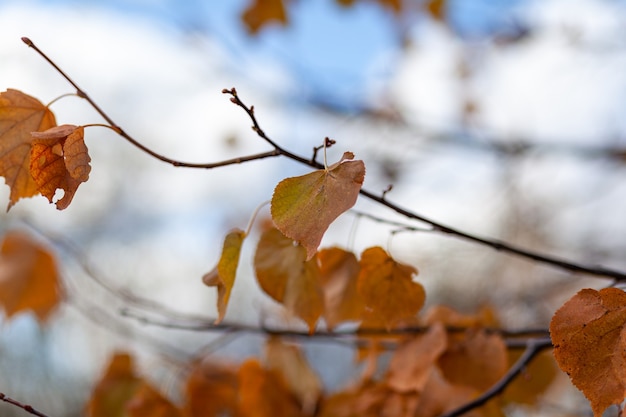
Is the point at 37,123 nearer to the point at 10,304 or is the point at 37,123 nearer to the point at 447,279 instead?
the point at 10,304

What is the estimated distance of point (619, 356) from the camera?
1.61ft

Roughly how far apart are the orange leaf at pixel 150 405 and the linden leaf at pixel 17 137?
459 mm

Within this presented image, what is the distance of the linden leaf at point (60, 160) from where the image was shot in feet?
1.86

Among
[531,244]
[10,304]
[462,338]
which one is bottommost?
[10,304]

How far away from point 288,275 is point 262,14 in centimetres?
145

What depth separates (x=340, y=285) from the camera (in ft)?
2.68

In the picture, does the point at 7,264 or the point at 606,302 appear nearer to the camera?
the point at 606,302

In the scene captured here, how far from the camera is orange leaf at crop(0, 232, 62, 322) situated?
1105 millimetres

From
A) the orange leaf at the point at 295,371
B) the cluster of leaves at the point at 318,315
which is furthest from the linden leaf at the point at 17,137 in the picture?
the orange leaf at the point at 295,371

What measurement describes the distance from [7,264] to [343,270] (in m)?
0.65

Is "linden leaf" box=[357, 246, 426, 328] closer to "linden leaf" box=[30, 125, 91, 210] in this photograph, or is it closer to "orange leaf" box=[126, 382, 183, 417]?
"linden leaf" box=[30, 125, 91, 210]

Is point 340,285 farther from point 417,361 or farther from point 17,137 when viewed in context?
point 17,137

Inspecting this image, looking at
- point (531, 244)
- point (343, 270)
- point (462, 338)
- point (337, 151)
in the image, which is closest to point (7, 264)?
point (343, 270)

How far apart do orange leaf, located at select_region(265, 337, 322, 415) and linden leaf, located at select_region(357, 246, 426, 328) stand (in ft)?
1.26
